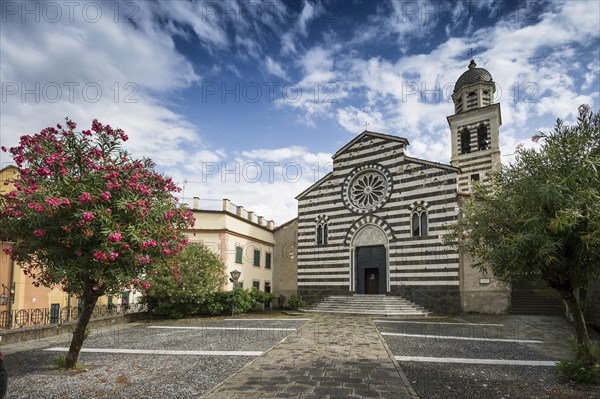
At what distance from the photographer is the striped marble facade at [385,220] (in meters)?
21.5

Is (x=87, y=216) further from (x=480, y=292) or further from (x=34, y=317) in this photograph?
(x=480, y=292)

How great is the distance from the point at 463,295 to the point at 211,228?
15282mm

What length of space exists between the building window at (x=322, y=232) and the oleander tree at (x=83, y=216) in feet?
58.9

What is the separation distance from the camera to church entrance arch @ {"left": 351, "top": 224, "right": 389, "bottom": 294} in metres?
23.5

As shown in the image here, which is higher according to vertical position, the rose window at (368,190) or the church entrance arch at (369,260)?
the rose window at (368,190)

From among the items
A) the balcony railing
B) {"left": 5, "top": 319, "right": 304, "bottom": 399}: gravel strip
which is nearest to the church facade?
{"left": 5, "top": 319, "right": 304, "bottom": 399}: gravel strip

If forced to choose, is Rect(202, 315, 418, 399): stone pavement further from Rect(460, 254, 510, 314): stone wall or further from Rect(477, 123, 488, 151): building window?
Rect(477, 123, 488, 151): building window

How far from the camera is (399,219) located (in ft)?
75.6

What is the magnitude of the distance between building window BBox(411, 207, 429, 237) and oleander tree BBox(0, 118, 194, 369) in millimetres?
16813

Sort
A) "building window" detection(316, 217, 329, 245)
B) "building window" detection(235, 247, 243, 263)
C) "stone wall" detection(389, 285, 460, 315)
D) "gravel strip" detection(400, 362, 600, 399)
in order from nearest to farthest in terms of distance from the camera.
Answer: "gravel strip" detection(400, 362, 600, 399), "stone wall" detection(389, 285, 460, 315), "building window" detection(235, 247, 243, 263), "building window" detection(316, 217, 329, 245)

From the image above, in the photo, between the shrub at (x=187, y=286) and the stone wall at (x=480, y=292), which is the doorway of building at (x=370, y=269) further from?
the shrub at (x=187, y=286)

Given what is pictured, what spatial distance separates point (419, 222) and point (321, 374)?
1634 cm

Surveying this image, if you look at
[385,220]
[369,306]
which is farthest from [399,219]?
[369,306]

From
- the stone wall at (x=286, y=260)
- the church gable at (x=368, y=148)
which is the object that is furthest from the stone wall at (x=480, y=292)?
the stone wall at (x=286, y=260)
